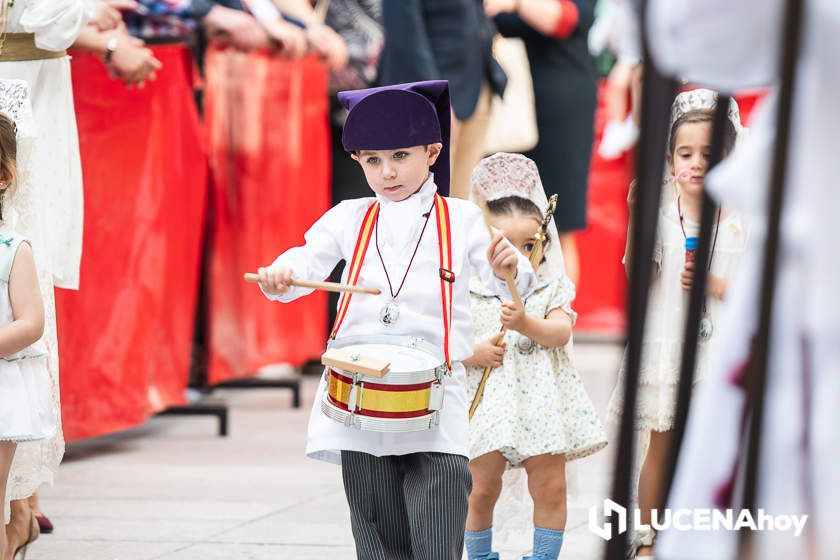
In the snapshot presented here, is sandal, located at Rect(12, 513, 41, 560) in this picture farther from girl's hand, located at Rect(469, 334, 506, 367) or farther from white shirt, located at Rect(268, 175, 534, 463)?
girl's hand, located at Rect(469, 334, 506, 367)

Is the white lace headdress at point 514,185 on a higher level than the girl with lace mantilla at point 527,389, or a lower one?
higher

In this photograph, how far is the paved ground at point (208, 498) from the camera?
4582 millimetres

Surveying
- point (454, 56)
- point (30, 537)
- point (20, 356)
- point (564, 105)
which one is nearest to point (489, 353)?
point (20, 356)

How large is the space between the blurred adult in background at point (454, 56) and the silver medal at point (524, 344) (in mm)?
2372

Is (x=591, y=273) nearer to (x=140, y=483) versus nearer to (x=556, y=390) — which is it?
(x=140, y=483)

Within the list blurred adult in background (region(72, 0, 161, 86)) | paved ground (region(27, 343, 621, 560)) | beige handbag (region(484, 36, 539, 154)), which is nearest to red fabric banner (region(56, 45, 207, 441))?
paved ground (region(27, 343, 621, 560))

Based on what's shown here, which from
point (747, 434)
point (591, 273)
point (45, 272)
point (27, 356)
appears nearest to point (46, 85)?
point (45, 272)

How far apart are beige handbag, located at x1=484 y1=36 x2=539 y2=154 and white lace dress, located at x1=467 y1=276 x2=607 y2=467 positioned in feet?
9.59

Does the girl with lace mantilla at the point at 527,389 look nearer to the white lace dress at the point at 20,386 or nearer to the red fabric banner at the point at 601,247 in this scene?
the white lace dress at the point at 20,386

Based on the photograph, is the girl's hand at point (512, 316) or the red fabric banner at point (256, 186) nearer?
the girl's hand at point (512, 316)

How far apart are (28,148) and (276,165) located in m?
3.87

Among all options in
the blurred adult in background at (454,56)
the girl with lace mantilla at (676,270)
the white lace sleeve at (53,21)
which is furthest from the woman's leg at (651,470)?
Answer: the blurred adult in background at (454,56)

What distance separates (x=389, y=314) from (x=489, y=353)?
709 millimetres

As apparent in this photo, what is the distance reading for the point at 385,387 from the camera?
346 cm
